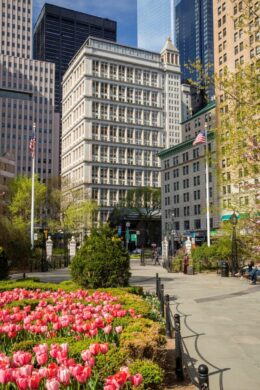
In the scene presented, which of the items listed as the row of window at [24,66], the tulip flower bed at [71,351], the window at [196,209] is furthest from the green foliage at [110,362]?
the row of window at [24,66]

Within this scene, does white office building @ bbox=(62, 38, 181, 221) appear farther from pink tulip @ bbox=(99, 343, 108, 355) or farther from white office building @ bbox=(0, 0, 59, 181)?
pink tulip @ bbox=(99, 343, 108, 355)

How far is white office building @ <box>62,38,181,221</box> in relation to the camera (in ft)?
366

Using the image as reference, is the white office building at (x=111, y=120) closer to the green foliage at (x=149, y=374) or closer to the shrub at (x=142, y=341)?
the shrub at (x=142, y=341)

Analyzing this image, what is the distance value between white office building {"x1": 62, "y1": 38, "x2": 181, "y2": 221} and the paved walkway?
89.9 metres

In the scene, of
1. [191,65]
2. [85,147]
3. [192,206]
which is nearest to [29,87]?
[85,147]

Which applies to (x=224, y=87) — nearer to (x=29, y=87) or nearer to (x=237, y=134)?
(x=237, y=134)

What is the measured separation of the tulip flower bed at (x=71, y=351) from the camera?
4.23 metres

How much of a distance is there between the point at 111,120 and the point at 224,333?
107490mm

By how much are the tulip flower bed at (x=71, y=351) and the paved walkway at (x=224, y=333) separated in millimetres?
1477

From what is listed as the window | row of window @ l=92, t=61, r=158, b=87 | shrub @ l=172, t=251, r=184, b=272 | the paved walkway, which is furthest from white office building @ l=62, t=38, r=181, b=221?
the paved walkway

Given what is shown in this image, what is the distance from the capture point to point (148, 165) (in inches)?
4737

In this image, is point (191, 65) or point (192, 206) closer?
point (191, 65)

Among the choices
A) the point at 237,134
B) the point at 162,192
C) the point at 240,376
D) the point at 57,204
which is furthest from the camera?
the point at 162,192

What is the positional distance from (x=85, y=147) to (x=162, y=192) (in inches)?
977
